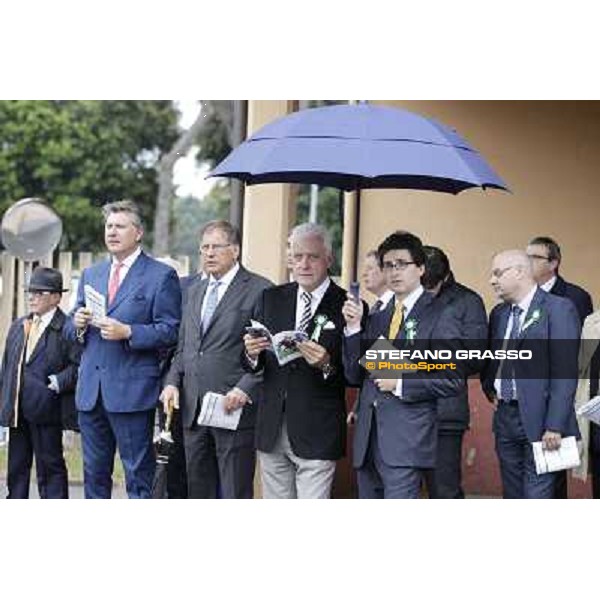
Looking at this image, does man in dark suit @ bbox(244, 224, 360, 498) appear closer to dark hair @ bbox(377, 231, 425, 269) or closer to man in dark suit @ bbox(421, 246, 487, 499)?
dark hair @ bbox(377, 231, 425, 269)

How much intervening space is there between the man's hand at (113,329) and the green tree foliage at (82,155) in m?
0.52

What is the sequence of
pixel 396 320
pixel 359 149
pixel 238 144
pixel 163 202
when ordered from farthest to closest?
pixel 163 202
pixel 238 144
pixel 396 320
pixel 359 149

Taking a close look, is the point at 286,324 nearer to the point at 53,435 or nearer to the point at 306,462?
the point at 306,462

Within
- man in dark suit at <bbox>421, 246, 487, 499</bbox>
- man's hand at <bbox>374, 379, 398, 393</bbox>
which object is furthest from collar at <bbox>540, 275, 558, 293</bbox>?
man's hand at <bbox>374, 379, 398, 393</bbox>

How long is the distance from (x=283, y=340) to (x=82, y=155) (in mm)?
10460

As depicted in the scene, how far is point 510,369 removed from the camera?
21.7ft

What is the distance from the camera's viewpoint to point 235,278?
6930 millimetres

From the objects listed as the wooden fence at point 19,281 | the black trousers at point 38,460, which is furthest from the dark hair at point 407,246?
the black trousers at point 38,460

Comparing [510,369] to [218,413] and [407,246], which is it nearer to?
[407,246]

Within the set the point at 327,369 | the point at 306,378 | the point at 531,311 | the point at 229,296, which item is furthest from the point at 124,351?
the point at 531,311

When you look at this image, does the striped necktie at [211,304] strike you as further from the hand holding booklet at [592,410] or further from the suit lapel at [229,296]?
the hand holding booklet at [592,410]

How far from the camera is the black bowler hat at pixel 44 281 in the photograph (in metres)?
7.11

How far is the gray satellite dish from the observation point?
6.80 m
